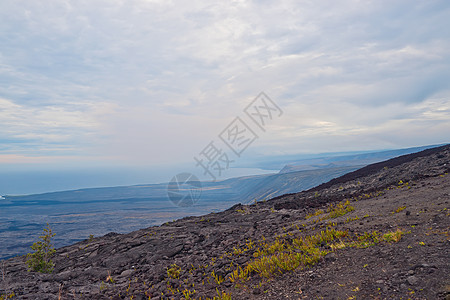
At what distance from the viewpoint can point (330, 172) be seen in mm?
147125

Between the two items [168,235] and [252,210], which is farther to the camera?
[252,210]

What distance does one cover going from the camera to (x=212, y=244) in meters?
13.1

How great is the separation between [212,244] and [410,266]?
29.7ft

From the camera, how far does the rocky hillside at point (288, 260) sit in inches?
233

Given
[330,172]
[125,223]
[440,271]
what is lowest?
[125,223]

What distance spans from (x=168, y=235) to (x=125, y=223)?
106 metres

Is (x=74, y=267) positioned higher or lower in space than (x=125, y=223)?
higher

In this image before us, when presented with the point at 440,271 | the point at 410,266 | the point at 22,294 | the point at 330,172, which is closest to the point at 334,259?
the point at 410,266

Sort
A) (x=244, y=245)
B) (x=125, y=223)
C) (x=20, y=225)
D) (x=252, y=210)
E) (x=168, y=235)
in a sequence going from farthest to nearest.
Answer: (x=20, y=225) → (x=125, y=223) → (x=252, y=210) → (x=168, y=235) → (x=244, y=245)

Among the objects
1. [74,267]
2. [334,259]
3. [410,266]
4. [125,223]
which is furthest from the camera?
[125,223]

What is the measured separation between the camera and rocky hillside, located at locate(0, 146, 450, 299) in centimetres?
592

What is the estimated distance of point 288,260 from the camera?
799 centimetres

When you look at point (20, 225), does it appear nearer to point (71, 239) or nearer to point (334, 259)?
point (71, 239)

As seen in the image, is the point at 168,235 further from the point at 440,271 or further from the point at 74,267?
the point at 440,271
